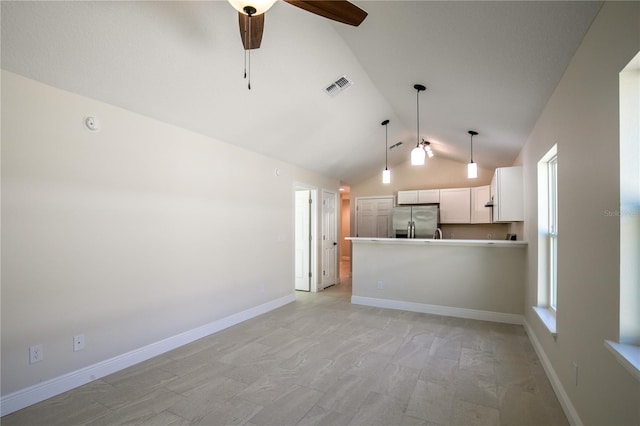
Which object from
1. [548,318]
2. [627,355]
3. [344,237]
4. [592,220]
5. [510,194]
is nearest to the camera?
[627,355]

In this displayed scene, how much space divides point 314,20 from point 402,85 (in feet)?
4.32

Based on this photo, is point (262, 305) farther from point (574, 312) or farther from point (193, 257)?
point (574, 312)

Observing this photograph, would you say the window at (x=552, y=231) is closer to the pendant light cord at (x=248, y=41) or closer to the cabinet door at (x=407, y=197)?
the pendant light cord at (x=248, y=41)

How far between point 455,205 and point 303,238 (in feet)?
11.2

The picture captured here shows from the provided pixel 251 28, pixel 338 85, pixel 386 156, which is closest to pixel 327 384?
pixel 251 28

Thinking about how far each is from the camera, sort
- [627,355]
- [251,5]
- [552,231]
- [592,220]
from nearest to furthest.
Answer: [627,355], [251,5], [592,220], [552,231]

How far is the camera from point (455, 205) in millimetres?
6656

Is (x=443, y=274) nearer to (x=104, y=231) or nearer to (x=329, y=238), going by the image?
(x=329, y=238)

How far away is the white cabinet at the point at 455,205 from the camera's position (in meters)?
6.53

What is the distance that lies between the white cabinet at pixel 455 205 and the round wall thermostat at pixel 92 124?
623 centimetres

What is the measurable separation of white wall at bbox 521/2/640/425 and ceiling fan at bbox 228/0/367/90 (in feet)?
3.98

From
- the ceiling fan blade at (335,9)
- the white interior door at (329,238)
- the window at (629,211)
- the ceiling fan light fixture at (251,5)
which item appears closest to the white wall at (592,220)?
the window at (629,211)

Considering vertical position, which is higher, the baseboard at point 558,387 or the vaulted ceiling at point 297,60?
the vaulted ceiling at point 297,60

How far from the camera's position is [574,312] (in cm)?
199
